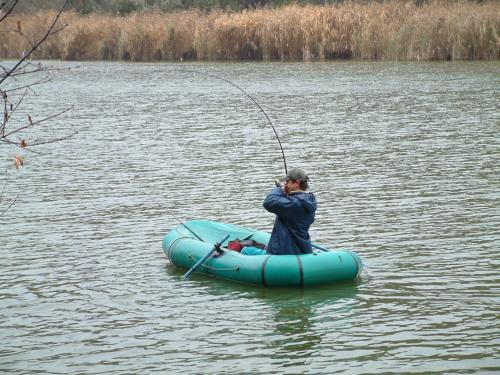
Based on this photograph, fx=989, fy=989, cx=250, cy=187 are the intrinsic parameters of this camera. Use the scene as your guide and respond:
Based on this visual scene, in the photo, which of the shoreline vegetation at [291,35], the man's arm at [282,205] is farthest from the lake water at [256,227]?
the shoreline vegetation at [291,35]

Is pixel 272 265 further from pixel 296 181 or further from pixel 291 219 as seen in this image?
pixel 296 181

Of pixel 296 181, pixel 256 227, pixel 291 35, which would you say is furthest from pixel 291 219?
pixel 291 35

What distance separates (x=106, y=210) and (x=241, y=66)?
64.8 feet

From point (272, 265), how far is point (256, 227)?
2.49 meters

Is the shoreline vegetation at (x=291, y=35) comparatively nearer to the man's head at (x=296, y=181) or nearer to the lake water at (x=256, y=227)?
the lake water at (x=256, y=227)

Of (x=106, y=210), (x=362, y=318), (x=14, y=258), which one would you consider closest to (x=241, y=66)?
(x=106, y=210)

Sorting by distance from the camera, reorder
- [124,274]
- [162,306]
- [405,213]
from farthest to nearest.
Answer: [405,213] < [124,274] < [162,306]

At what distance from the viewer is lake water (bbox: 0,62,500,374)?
6.96m

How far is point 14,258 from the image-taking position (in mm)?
9609

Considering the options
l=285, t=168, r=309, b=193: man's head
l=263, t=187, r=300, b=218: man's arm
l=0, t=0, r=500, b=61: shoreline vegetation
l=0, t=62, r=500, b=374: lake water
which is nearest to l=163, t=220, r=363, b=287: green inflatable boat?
l=0, t=62, r=500, b=374: lake water

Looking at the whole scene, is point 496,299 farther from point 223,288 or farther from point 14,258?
point 14,258

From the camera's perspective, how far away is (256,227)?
423 inches

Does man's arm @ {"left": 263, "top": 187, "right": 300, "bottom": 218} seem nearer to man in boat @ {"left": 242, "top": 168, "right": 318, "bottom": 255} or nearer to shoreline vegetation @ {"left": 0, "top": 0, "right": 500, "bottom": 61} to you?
man in boat @ {"left": 242, "top": 168, "right": 318, "bottom": 255}

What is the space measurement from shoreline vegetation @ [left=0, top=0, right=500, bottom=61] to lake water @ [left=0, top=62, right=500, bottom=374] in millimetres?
7232
